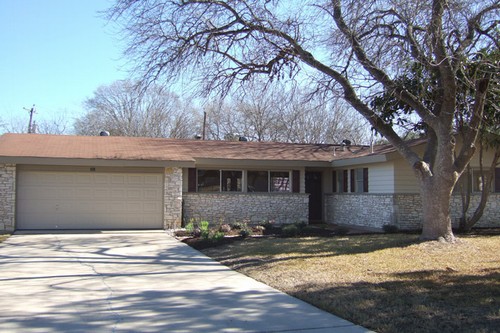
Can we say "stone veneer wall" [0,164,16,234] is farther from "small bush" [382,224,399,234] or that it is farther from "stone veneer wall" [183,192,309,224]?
"small bush" [382,224,399,234]

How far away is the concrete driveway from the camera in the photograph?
606 centimetres

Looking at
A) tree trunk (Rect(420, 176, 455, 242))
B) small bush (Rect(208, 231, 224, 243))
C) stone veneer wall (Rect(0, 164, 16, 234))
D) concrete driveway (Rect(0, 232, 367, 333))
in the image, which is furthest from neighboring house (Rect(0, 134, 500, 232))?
concrete driveway (Rect(0, 232, 367, 333))

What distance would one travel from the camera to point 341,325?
240 inches

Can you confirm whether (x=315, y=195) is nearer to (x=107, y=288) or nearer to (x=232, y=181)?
(x=232, y=181)

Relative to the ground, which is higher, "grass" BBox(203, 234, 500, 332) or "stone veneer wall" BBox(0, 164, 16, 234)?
"stone veneer wall" BBox(0, 164, 16, 234)

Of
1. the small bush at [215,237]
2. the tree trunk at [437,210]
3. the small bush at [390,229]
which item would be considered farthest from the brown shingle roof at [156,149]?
the tree trunk at [437,210]

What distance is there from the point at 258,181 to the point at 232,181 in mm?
1159

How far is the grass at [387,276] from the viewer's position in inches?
247

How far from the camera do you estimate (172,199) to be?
18.4 meters

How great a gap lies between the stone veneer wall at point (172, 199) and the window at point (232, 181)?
244 cm

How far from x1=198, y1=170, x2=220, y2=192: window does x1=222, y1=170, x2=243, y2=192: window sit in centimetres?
26

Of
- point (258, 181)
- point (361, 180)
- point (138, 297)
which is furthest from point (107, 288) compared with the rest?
point (361, 180)

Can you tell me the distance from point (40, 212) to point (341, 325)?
1414 centimetres

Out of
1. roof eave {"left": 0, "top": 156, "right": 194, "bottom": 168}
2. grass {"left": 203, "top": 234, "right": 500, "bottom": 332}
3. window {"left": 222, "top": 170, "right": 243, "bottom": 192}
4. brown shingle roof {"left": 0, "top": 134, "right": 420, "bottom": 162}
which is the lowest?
grass {"left": 203, "top": 234, "right": 500, "bottom": 332}
